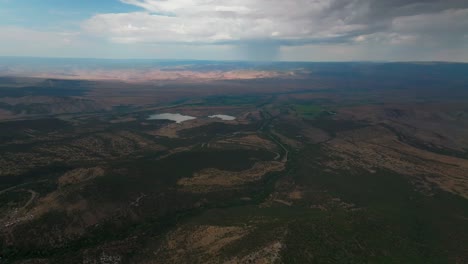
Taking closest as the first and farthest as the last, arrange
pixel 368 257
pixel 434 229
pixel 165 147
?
1. pixel 368 257
2. pixel 434 229
3. pixel 165 147

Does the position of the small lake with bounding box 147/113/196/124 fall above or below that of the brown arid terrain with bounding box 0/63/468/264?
above

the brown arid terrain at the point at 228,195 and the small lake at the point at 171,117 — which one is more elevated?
the small lake at the point at 171,117

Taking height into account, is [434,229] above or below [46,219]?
below

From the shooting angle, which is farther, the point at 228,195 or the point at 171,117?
the point at 171,117

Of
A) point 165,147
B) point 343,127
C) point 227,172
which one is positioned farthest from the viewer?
point 343,127

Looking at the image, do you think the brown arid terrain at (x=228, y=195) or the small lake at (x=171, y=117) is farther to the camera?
the small lake at (x=171, y=117)

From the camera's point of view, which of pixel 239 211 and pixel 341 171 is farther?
pixel 341 171

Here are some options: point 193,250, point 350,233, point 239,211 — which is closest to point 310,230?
point 350,233

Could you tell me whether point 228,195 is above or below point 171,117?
below

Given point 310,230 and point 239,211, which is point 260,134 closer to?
point 239,211

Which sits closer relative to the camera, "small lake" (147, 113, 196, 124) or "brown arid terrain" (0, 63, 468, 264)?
"brown arid terrain" (0, 63, 468, 264)
